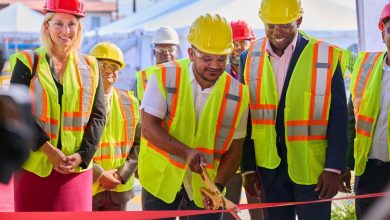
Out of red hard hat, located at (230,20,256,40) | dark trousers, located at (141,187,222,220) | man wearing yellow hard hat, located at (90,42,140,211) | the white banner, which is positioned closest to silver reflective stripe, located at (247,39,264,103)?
dark trousers, located at (141,187,222,220)

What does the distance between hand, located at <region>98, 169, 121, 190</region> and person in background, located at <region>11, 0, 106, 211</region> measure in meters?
0.81

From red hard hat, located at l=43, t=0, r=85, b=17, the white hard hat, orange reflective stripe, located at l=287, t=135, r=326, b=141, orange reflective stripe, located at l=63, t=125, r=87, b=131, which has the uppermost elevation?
red hard hat, located at l=43, t=0, r=85, b=17

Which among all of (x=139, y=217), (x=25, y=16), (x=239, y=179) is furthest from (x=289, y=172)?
(x=25, y=16)

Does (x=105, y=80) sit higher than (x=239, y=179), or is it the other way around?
(x=105, y=80)

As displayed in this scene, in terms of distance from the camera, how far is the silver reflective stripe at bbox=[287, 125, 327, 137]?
174 inches

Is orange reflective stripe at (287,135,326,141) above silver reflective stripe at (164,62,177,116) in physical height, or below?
below

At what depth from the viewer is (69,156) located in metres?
4.67

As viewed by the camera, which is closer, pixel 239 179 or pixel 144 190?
pixel 144 190

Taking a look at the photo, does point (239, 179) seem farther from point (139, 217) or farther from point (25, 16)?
point (25, 16)

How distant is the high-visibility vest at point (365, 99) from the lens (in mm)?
4570

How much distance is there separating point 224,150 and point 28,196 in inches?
47.4

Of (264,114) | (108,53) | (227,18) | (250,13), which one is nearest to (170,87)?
(264,114)

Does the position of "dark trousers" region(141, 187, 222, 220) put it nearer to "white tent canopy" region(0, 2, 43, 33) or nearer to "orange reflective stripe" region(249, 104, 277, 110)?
"orange reflective stripe" region(249, 104, 277, 110)

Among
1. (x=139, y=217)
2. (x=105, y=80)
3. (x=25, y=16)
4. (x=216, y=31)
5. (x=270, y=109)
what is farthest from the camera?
(x=25, y=16)
